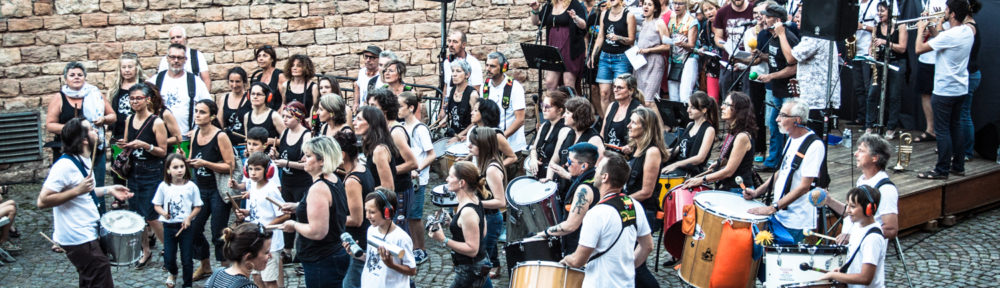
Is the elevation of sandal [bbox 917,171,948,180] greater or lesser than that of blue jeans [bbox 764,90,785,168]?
lesser

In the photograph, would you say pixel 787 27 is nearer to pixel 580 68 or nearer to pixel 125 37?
pixel 580 68

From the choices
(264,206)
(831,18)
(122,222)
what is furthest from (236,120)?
(831,18)

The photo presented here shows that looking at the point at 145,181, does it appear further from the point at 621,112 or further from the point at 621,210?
the point at 621,210

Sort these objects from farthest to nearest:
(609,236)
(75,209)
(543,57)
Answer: (543,57)
(75,209)
(609,236)

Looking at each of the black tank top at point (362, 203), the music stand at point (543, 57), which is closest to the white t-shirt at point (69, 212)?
the black tank top at point (362, 203)

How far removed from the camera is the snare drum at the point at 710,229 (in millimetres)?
6738

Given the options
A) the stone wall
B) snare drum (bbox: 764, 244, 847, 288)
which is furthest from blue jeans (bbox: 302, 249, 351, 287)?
the stone wall

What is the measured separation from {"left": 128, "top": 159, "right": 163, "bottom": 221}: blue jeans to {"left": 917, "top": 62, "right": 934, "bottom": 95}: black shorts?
804 cm

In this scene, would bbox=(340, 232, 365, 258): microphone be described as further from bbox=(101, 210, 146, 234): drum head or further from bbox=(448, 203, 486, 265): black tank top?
bbox=(101, 210, 146, 234): drum head

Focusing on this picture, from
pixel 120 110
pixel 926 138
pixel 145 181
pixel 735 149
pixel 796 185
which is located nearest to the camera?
pixel 796 185

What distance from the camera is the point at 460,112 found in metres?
9.66

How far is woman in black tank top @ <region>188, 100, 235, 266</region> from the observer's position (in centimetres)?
806

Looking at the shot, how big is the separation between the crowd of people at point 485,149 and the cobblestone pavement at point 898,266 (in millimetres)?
442

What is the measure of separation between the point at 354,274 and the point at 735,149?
3226 millimetres
